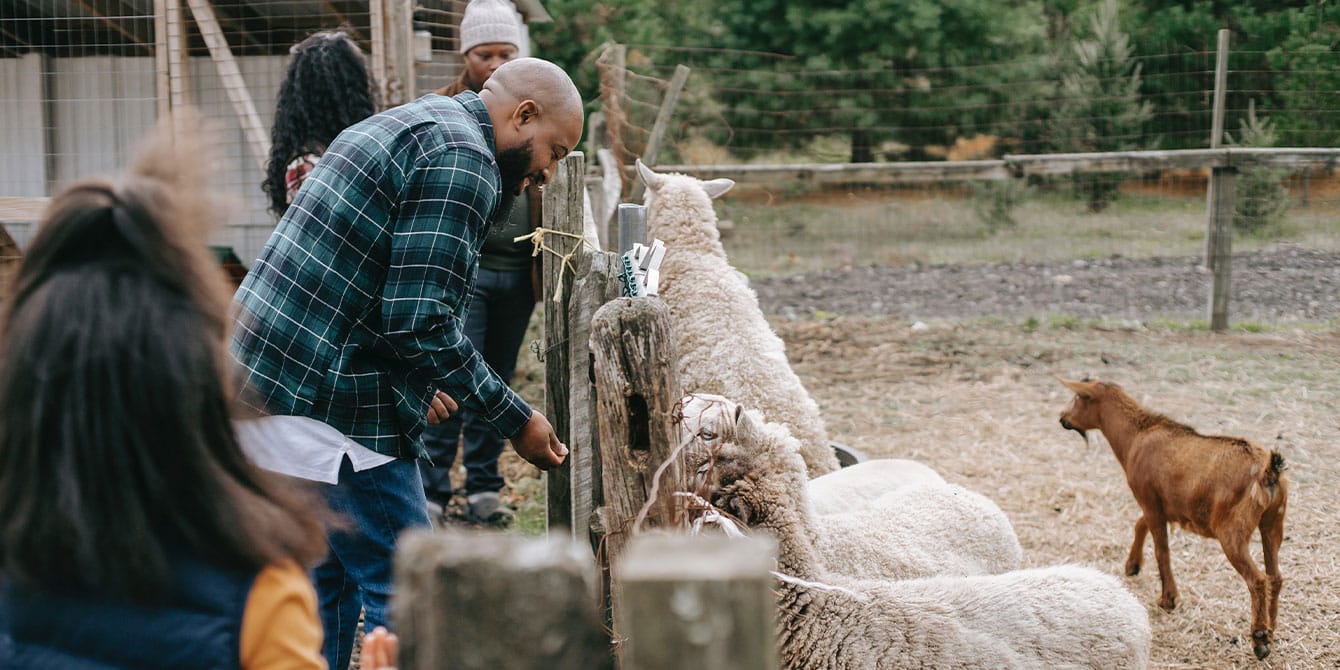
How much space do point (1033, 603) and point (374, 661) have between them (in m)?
1.76

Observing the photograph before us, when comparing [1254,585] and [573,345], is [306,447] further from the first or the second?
[1254,585]

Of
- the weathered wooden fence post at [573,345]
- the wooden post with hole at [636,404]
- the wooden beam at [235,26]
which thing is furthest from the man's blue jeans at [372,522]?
the wooden beam at [235,26]

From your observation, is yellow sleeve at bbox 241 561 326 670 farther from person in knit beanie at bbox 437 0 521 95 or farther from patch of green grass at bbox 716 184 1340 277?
patch of green grass at bbox 716 184 1340 277

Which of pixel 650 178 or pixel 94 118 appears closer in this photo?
pixel 650 178

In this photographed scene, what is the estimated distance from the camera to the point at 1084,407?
15.5 feet

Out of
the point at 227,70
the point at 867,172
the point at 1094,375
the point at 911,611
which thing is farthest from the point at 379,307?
the point at 867,172

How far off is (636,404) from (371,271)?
773mm

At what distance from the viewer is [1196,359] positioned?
798 centimetres

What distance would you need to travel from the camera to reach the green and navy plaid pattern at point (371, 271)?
7.97 ft

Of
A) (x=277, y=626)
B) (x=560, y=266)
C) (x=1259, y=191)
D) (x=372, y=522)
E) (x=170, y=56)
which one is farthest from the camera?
(x=1259, y=191)

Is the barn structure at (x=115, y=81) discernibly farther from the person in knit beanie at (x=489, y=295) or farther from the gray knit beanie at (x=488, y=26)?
the person in knit beanie at (x=489, y=295)

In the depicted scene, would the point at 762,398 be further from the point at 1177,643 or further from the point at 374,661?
the point at 374,661

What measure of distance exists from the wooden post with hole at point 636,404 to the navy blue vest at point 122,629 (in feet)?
3.15

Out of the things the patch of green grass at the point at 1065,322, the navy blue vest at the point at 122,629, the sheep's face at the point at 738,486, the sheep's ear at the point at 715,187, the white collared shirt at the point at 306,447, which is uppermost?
the sheep's ear at the point at 715,187
